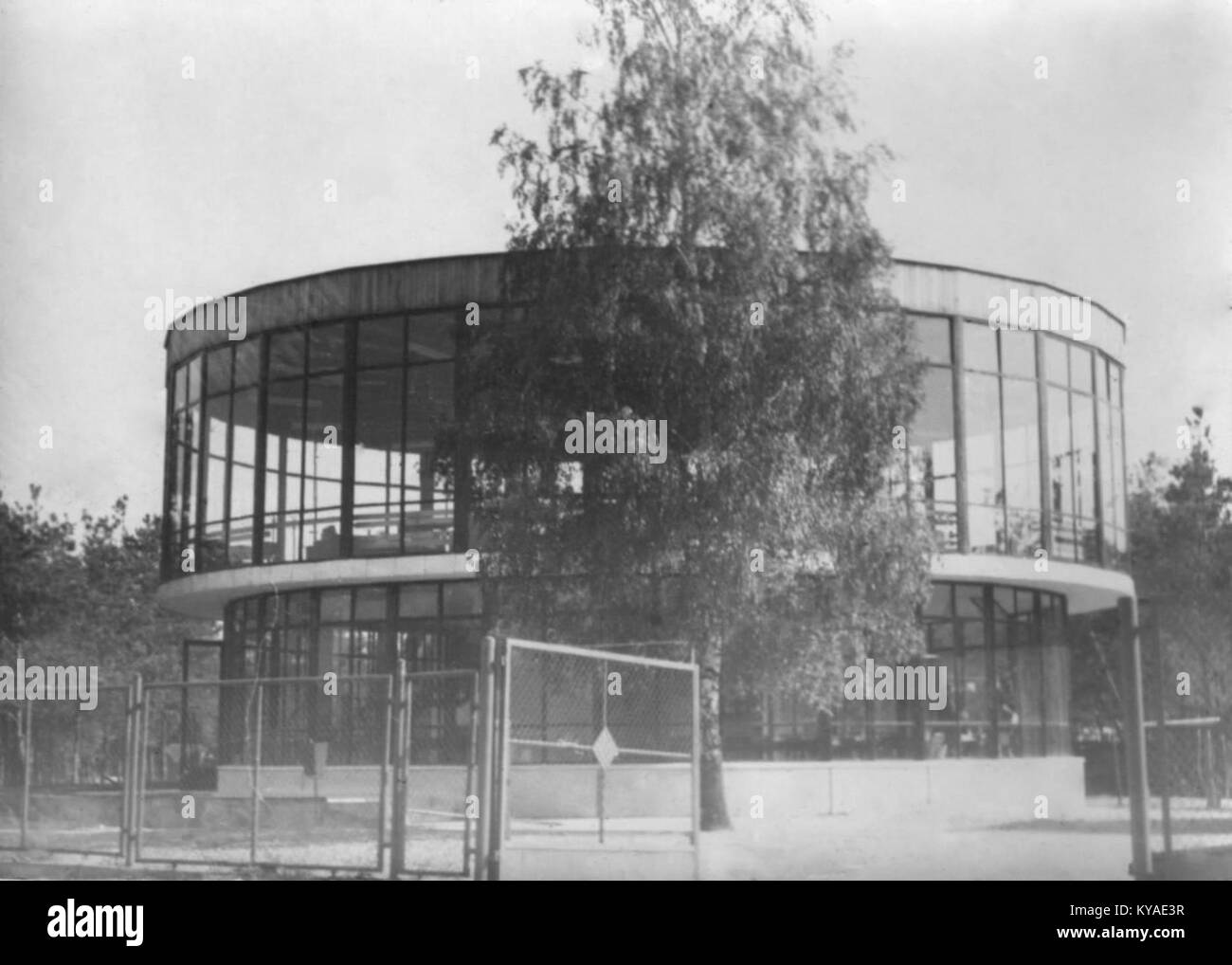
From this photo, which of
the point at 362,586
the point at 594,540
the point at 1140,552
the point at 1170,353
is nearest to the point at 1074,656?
the point at 1140,552

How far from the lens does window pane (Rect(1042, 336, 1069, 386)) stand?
28703 millimetres

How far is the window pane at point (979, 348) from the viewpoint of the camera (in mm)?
27734

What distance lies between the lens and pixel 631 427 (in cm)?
2067

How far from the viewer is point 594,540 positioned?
21.0 metres

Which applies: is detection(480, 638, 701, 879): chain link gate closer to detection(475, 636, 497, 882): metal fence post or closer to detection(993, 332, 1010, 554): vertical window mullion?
detection(475, 636, 497, 882): metal fence post

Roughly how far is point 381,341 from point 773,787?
9.98m

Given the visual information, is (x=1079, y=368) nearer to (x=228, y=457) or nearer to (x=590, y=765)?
→ (x=590, y=765)

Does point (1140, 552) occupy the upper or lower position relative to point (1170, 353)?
lower

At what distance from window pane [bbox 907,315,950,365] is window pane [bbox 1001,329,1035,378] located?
1131mm

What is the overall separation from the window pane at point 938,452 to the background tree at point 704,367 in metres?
3.54

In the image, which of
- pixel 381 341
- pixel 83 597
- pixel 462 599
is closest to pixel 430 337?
pixel 381 341
